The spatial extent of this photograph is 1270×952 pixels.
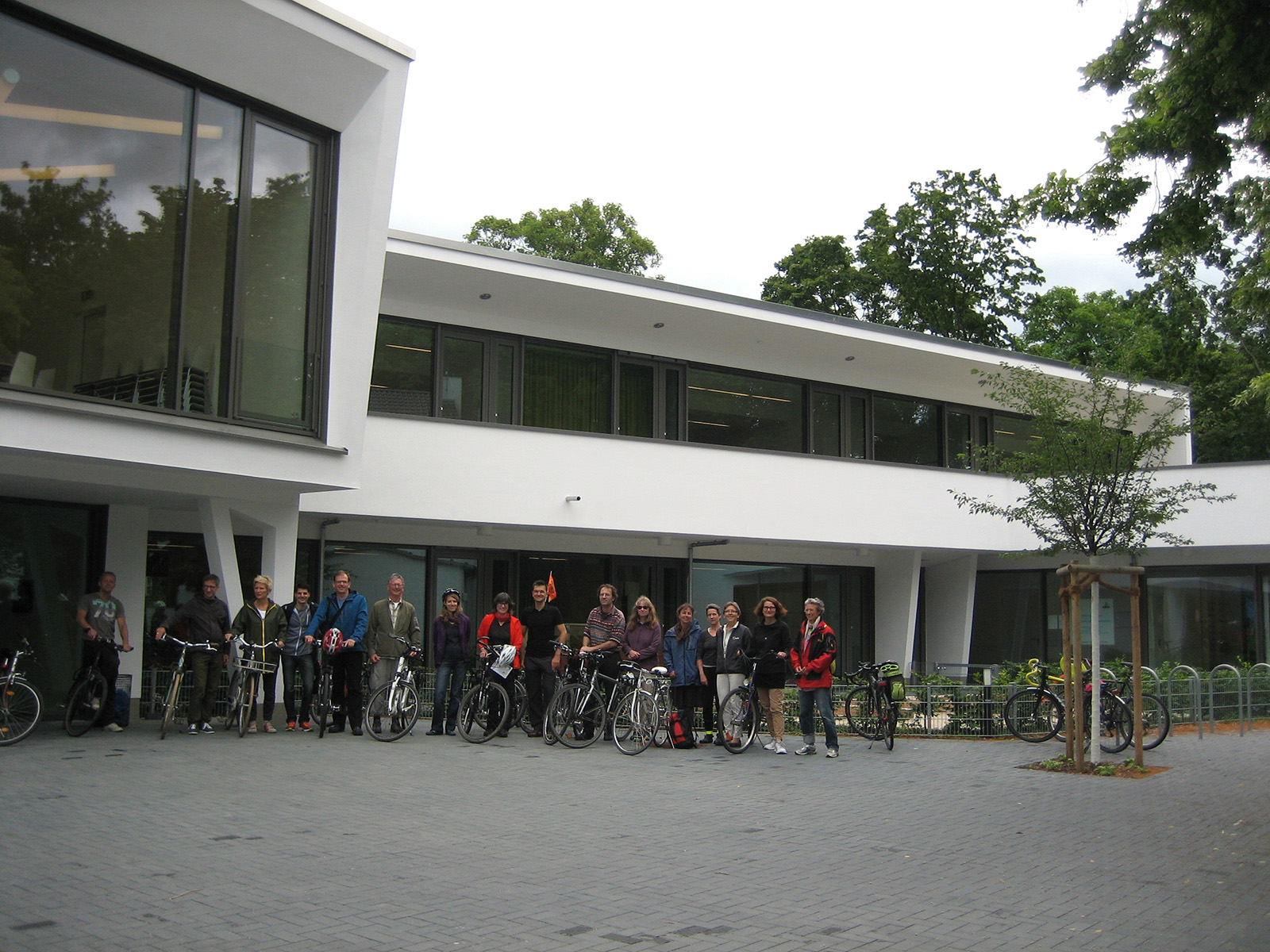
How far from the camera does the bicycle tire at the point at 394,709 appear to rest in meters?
12.6

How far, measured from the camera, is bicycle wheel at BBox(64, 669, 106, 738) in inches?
486

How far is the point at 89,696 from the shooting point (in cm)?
1249

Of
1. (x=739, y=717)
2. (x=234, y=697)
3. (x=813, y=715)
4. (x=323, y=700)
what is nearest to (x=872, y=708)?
(x=813, y=715)

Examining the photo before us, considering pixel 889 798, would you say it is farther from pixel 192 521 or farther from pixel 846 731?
pixel 192 521

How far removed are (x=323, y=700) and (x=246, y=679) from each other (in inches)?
36.9

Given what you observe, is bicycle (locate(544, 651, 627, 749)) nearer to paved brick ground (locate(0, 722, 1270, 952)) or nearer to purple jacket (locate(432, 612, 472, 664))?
paved brick ground (locate(0, 722, 1270, 952))

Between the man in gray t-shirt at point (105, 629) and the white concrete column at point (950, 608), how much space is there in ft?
A: 53.4

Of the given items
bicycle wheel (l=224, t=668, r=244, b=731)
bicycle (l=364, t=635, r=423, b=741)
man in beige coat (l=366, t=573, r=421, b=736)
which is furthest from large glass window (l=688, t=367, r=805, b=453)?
bicycle wheel (l=224, t=668, r=244, b=731)

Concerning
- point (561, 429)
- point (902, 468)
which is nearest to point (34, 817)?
point (561, 429)

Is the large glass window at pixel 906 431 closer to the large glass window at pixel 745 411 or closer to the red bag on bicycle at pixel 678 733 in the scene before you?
the large glass window at pixel 745 411

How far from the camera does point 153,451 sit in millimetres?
11711

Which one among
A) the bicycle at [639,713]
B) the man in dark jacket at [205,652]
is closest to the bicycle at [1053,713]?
the bicycle at [639,713]

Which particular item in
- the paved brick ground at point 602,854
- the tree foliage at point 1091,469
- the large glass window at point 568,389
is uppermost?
the large glass window at point 568,389

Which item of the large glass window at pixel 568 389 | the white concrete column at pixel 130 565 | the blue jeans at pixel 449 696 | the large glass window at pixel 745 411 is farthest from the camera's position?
the large glass window at pixel 745 411
